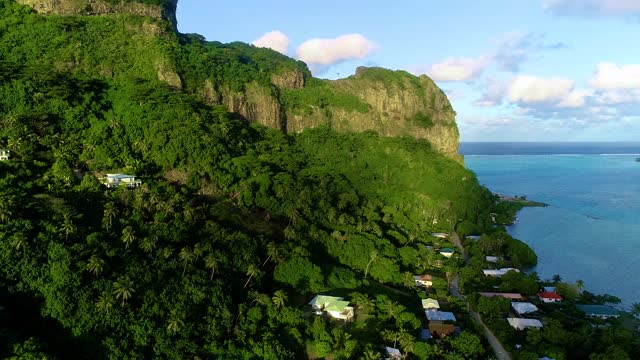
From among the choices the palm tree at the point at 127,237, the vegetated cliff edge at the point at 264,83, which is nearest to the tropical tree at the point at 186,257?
the palm tree at the point at 127,237

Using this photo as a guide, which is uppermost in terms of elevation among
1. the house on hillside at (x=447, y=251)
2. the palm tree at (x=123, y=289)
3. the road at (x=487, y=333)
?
the palm tree at (x=123, y=289)

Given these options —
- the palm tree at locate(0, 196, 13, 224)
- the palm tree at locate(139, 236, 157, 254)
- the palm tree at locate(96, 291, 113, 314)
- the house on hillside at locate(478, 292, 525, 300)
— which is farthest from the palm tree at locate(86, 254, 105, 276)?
the house on hillside at locate(478, 292, 525, 300)

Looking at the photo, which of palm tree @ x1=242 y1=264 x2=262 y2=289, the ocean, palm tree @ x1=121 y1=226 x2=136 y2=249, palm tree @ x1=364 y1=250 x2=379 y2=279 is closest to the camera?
palm tree @ x1=121 y1=226 x2=136 y2=249

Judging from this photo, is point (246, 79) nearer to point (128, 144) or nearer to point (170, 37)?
point (170, 37)

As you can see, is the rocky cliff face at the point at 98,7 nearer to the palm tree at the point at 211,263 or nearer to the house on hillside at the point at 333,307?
the palm tree at the point at 211,263

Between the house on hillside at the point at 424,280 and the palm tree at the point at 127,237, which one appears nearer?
the palm tree at the point at 127,237

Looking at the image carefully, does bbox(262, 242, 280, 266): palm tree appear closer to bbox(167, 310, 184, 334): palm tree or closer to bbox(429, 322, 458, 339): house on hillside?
bbox(167, 310, 184, 334): palm tree
